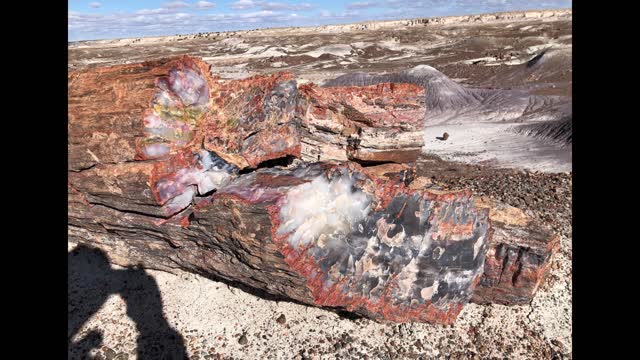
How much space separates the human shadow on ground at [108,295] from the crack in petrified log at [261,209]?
409 millimetres

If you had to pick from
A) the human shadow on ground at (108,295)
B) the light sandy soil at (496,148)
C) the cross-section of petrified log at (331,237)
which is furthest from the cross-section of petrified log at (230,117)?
the light sandy soil at (496,148)

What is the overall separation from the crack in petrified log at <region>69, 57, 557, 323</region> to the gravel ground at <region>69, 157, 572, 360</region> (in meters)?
0.26

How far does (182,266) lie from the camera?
5785 millimetres

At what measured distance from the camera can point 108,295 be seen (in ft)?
19.0

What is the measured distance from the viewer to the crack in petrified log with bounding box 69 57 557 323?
15.1 feet

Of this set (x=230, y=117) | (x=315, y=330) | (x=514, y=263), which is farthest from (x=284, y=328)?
→ (x=514, y=263)

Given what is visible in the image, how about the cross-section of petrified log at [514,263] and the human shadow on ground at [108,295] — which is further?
the cross-section of petrified log at [514,263]

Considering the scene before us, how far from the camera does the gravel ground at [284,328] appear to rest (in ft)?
16.7

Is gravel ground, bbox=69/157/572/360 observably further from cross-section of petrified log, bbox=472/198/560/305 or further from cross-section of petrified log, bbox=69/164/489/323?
cross-section of petrified log, bbox=69/164/489/323

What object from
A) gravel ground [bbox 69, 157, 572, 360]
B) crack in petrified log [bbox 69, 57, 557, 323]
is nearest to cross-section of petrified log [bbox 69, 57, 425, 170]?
crack in petrified log [bbox 69, 57, 557, 323]

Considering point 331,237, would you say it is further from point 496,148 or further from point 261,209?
point 496,148

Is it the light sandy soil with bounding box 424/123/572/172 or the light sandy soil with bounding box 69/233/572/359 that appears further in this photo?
the light sandy soil with bounding box 424/123/572/172

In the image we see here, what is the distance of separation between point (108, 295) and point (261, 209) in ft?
9.95

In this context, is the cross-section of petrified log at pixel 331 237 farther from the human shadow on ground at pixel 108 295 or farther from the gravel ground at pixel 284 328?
the human shadow on ground at pixel 108 295
